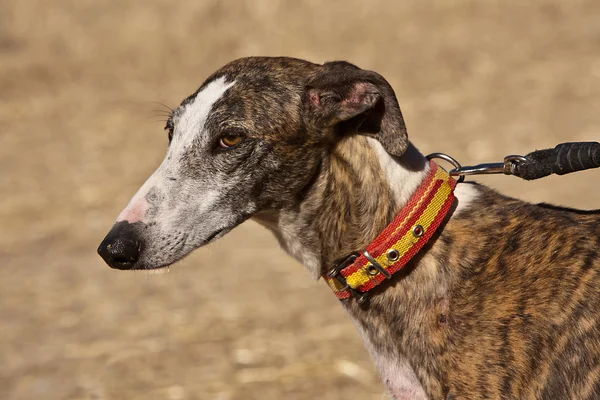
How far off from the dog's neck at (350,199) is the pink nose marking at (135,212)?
0.59m

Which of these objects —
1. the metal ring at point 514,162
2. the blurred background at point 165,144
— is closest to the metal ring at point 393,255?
the metal ring at point 514,162

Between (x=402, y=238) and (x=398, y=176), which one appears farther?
(x=398, y=176)

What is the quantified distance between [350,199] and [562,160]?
2.98 ft

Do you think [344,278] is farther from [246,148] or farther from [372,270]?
[246,148]

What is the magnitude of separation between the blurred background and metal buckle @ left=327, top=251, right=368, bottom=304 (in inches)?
85.6

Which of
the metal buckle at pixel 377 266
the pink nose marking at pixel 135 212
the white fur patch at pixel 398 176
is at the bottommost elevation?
the metal buckle at pixel 377 266

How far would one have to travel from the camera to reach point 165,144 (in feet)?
37.9

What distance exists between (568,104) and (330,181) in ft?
28.0

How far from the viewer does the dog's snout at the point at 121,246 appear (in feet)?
11.3

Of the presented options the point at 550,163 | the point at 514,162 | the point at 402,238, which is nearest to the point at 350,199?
the point at 402,238

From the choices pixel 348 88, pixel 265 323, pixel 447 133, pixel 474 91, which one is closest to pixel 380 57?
pixel 474 91

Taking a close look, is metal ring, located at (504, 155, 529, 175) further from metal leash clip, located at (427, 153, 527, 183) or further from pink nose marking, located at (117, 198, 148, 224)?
pink nose marking, located at (117, 198, 148, 224)

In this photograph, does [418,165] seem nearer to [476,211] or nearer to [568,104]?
[476,211]

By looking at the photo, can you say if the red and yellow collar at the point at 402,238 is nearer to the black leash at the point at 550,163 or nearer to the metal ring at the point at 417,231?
the metal ring at the point at 417,231
